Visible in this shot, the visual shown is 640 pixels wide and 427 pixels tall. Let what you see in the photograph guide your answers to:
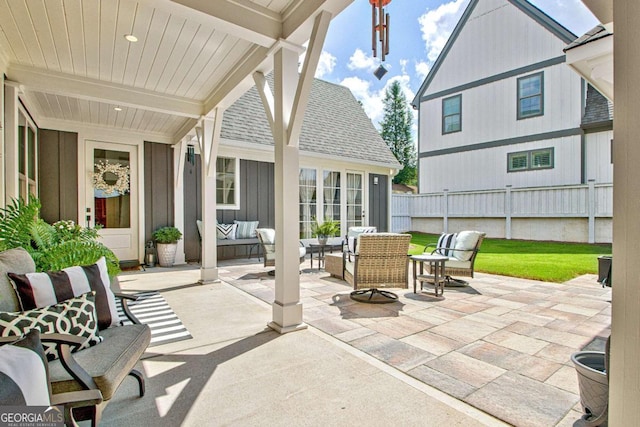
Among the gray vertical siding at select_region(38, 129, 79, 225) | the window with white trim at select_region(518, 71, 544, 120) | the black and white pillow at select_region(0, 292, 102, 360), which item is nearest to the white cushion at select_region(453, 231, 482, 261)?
the black and white pillow at select_region(0, 292, 102, 360)

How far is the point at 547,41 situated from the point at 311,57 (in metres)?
11.6

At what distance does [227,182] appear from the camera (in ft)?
26.3

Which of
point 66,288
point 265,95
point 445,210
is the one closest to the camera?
point 66,288

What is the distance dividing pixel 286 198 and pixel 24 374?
2.51 m

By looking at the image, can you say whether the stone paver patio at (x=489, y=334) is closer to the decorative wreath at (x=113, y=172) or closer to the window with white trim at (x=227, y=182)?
the window with white trim at (x=227, y=182)

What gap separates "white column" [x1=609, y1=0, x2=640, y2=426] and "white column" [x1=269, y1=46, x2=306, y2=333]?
260cm

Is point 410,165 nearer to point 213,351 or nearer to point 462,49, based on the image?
point 462,49

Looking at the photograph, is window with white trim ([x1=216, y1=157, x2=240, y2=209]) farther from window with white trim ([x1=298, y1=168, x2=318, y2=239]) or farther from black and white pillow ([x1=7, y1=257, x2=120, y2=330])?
black and white pillow ([x1=7, y1=257, x2=120, y2=330])

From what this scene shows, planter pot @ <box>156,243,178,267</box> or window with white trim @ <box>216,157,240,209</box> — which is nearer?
planter pot @ <box>156,243,178,267</box>

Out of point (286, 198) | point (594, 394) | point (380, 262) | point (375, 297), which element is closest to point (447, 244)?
point (375, 297)

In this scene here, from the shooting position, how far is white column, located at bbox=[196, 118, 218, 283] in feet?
17.7

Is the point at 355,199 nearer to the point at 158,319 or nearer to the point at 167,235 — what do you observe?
the point at 167,235

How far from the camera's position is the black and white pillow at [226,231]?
25.1 feet

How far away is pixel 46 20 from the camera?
121 inches
